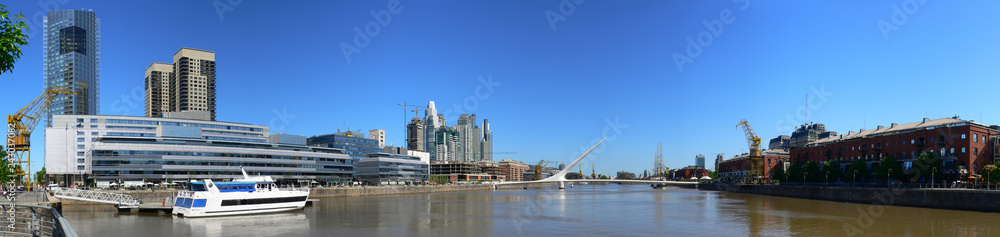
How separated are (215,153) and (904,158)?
137377mm

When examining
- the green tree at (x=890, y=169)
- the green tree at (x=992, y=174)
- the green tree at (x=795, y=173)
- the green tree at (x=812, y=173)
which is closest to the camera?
the green tree at (x=992, y=174)

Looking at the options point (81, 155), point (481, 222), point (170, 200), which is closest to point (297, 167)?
point (81, 155)

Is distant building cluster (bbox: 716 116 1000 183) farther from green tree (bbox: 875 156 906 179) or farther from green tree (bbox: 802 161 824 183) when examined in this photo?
green tree (bbox: 802 161 824 183)

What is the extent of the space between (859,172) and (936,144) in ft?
49.8

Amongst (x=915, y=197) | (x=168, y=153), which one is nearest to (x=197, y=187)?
(x=915, y=197)

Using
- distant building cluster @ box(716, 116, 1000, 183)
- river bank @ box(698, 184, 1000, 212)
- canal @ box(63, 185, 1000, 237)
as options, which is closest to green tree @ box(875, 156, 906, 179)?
Result: distant building cluster @ box(716, 116, 1000, 183)

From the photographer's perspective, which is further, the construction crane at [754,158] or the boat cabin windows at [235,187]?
the construction crane at [754,158]

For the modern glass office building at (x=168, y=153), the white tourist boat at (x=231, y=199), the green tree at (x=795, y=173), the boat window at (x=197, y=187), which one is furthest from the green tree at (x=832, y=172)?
the modern glass office building at (x=168, y=153)

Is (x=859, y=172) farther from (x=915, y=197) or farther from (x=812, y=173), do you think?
(x=915, y=197)

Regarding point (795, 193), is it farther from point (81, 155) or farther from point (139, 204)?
point (81, 155)

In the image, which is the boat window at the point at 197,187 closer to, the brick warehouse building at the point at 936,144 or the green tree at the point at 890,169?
the green tree at the point at 890,169

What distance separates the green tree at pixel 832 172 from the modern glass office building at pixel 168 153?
120 m

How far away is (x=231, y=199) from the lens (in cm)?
6256

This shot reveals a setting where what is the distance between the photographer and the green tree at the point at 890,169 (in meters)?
90.6
